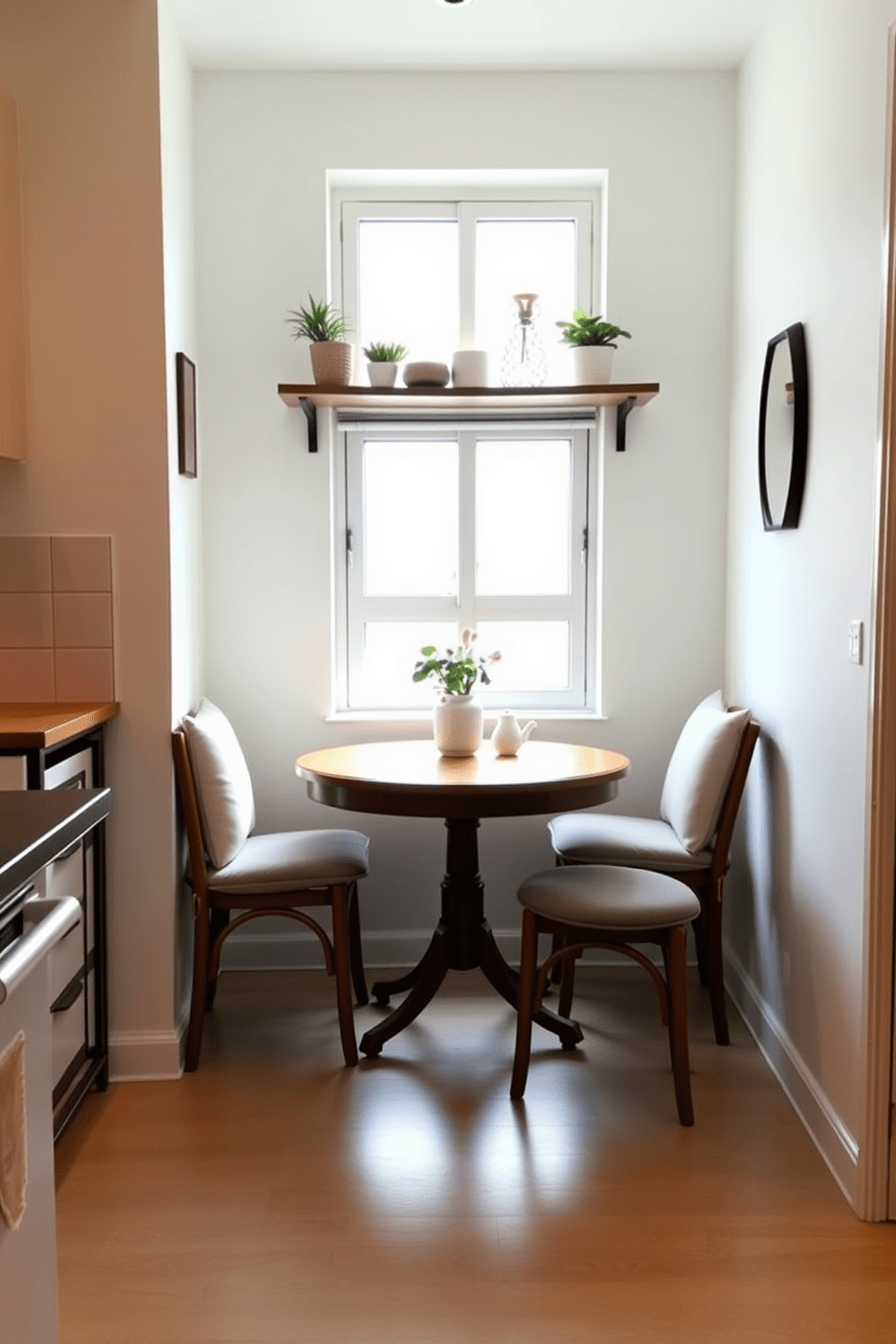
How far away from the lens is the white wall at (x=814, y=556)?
2.38 m

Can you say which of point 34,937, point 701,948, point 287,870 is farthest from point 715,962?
point 34,937

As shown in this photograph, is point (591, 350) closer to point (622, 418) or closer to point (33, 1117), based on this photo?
point (622, 418)

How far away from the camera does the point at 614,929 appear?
9.01 ft

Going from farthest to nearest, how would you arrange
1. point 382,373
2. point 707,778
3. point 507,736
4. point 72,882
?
1. point 382,373
2. point 507,736
3. point 707,778
4. point 72,882

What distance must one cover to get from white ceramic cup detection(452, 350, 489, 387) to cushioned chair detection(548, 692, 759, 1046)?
1.21 m

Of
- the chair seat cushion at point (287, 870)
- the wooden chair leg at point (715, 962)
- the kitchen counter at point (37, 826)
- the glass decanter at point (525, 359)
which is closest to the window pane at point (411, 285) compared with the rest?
the glass decanter at point (525, 359)

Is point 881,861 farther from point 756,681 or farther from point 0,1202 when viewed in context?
point 0,1202

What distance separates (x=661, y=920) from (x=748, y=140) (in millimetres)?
2231

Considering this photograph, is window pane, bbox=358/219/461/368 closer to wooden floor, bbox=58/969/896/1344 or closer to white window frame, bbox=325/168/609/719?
white window frame, bbox=325/168/609/719

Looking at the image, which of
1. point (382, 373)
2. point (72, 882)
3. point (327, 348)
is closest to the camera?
point (72, 882)

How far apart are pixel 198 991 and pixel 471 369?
192 centimetres

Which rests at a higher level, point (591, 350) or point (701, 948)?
point (591, 350)

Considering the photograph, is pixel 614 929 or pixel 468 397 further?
pixel 468 397

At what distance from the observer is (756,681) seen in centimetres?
330
